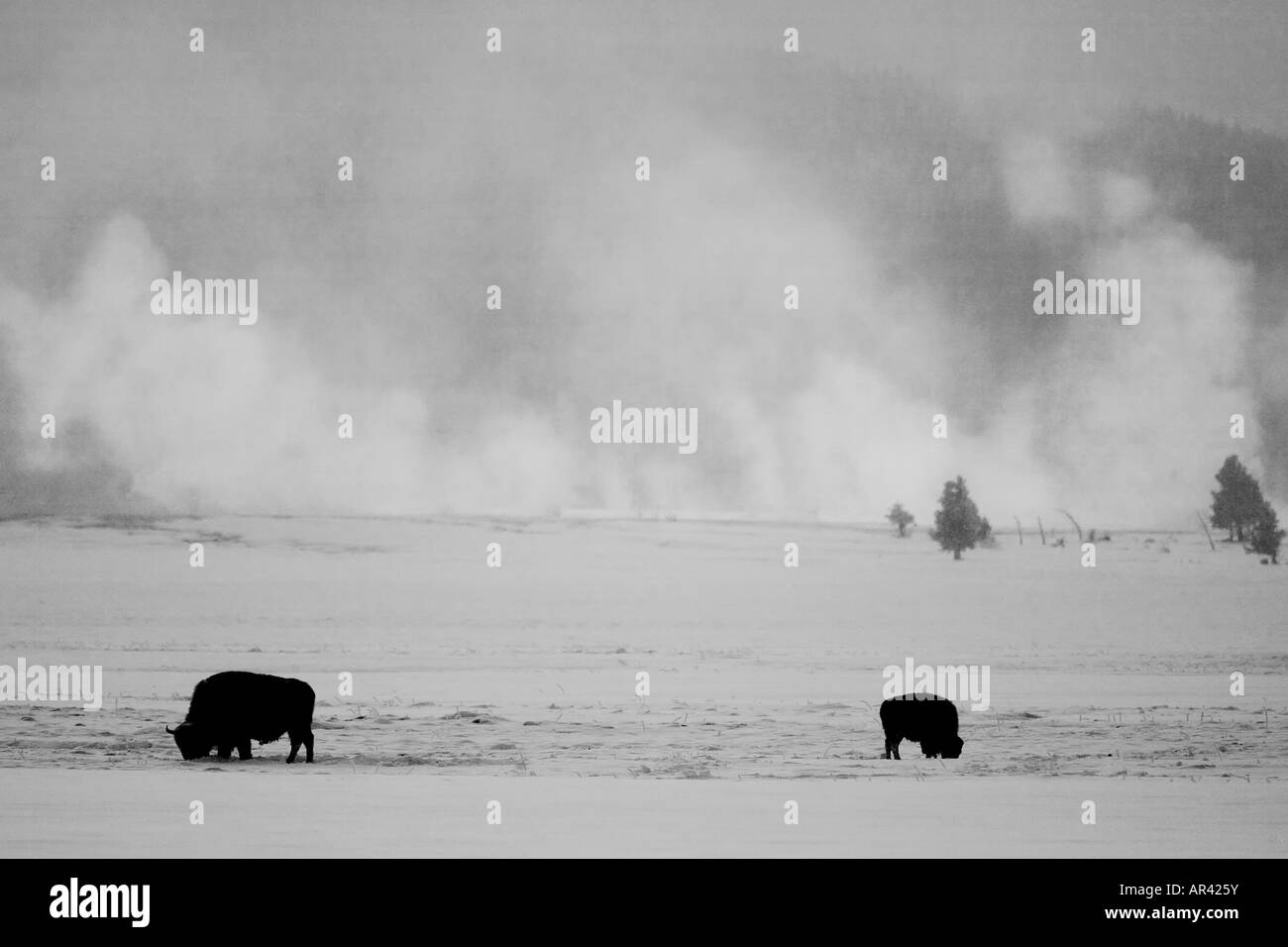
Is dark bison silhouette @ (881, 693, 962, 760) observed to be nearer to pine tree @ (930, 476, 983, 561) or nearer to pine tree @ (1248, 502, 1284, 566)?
pine tree @ (930, 476, 983, 561)

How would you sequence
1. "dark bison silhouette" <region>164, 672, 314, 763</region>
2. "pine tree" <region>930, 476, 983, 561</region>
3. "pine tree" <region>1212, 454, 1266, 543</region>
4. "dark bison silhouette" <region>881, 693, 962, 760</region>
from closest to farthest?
1. "dark bison silhouette" <region>164, 672, 314, 763</region>
2. "dark bison silhouette" <region>881, 693, 962, 760</region>
3. "pine tree" <region>1212, 454, 1266, 543</region>
4. "pine tree" <region>930, 476, 983, 561</region>

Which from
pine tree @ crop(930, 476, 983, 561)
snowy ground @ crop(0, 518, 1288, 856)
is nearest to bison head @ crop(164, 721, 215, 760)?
snowy ground @ crop(0, 518, 1288, 856)

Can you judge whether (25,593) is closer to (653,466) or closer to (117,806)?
(653,466)

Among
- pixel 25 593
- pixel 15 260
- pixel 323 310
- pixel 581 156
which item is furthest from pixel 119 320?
pixel 581 156

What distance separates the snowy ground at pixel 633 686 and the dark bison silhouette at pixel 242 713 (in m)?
0.39

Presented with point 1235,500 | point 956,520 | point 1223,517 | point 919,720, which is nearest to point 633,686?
point 919,720

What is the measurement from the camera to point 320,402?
40281mm

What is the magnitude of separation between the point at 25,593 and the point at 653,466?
16.7 metres

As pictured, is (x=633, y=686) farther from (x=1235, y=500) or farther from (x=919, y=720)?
(x=1235, y=500)

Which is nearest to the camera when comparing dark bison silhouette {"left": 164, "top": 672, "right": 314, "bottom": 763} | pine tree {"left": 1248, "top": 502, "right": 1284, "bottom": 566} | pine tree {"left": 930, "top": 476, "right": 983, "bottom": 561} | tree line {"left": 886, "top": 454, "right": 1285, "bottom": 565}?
dark bison silhouette {"left": 164, "top": 672, "right": 314, "bottom": 763}

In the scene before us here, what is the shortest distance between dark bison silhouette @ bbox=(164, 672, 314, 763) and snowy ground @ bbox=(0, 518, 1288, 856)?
0.39 meters

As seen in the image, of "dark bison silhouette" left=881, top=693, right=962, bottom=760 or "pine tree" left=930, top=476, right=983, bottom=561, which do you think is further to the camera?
"pine tree" left=930, top=476, right=983, bottom=561

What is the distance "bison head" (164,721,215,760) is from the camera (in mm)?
15664

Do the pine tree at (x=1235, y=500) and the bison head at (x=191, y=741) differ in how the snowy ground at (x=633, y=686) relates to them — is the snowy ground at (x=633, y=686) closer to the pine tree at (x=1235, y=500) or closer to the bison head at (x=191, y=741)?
the bison head at (x=191, y=741)
